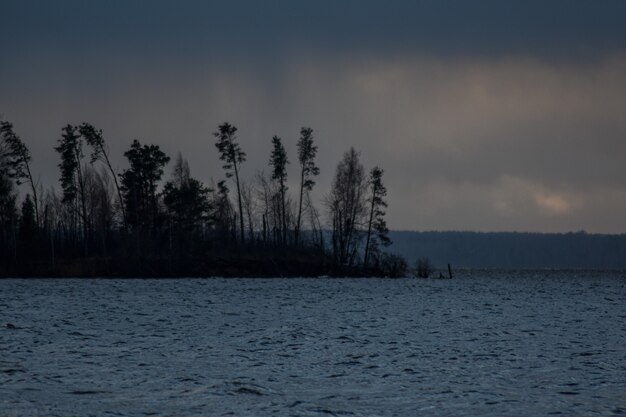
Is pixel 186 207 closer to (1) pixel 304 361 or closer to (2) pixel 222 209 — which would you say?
(2) pixel 222 209

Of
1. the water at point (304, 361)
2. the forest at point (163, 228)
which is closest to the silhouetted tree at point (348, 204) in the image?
the forest at point (163, 228)

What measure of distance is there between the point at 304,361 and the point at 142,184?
74.8m

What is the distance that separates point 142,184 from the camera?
305 ft

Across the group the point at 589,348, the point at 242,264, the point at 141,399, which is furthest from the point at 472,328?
the point at 242,264

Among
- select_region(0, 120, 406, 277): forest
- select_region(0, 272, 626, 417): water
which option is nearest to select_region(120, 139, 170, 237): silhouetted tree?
select_region(0, 120, 406, 277): forest

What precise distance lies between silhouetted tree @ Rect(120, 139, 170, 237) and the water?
54.1 meters

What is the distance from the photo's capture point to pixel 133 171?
9156cm

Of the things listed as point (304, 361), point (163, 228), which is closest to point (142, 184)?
point (163, 228)

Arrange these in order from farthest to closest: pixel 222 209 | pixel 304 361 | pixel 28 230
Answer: pixel 222 209 < pixel 28 230 < pixel 304 361

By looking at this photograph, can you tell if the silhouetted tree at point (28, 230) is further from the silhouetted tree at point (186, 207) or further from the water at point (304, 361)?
the water at point (304, 361)

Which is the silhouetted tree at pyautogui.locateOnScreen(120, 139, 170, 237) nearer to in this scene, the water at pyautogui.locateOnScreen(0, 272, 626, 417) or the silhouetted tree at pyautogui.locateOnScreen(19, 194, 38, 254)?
the silhouetted tree at pyautogui.locateOnScreen(19, 194, 38, 254)

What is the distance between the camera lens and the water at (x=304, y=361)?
15.2 m

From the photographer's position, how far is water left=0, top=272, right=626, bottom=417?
15164mm

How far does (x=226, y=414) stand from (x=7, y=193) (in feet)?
259
